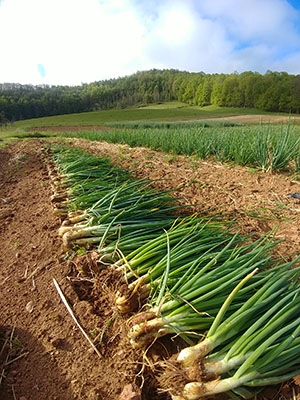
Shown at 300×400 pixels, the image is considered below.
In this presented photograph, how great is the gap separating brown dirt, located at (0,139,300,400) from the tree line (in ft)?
168

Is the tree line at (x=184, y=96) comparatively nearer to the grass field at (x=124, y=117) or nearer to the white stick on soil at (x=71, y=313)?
the grass field at (x=124, y=117)

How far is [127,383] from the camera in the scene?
3.37 ft

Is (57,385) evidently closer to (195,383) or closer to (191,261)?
(195,383)

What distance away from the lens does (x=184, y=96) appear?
233 ft

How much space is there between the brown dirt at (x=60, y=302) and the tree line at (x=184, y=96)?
5120cm

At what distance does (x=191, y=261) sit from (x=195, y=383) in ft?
1.82

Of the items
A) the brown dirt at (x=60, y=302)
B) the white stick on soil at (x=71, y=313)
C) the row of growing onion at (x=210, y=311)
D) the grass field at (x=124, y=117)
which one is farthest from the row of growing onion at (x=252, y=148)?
the grass field at (x=124, y=117)

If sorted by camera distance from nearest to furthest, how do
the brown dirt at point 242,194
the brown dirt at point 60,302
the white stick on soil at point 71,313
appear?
1. the brown dirt at point 60,302
2. the white stick on soil at point 71,313
3. the brown dirt at point 242,194

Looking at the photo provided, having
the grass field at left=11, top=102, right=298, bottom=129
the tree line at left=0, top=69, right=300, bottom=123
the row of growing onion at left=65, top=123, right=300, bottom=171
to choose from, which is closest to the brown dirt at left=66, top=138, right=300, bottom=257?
the row of growing onion at left=65, top=123, right=300, bottom=171

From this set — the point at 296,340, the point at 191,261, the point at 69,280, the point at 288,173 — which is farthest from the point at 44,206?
the point at 288,173

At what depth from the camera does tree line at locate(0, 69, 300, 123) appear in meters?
48.6

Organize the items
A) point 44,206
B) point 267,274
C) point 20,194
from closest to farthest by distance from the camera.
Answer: point 267,274 → point 44,206 → point 20,194

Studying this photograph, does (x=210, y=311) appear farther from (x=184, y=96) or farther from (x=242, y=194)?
(x=184, y=96)

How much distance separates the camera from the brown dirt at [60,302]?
104 cm
